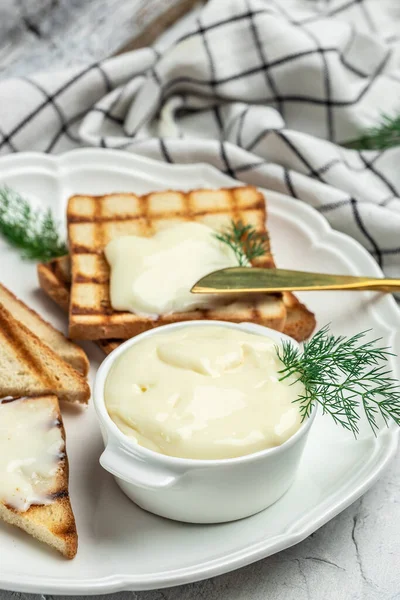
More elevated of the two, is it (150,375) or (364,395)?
(150,375)

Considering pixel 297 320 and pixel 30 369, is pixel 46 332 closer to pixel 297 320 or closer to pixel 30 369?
pixel 30 369

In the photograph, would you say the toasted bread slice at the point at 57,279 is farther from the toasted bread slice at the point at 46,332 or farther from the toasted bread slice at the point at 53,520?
the toasted bread slice at the point at 53,520

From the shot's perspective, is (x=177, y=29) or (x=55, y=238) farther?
(x=177, y=29)

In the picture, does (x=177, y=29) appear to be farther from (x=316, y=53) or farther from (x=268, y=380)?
(x=268, y=380)

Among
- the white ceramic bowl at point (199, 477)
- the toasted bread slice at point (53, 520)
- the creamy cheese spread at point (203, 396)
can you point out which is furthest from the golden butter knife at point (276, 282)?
the toasted bread slice at point (53, 520)

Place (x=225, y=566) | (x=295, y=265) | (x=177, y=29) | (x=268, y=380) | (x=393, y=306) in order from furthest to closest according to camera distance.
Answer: (x=177, y=29) < (x=295, y=265) < (x=393, y=306) < (x=268, y=380) < (x=225, y=566)

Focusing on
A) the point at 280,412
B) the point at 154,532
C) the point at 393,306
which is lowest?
the point at 393,306

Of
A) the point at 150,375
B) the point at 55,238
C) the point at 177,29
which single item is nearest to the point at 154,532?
the point at 150,375

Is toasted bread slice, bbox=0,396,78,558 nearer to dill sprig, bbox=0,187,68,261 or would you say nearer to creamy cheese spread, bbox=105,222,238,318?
creamy cheese spread, bbox=105,222,238,318

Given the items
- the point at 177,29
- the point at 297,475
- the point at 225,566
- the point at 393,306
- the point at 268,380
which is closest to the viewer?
the point at 225,566
